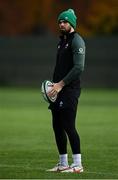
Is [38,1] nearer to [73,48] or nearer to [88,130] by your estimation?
[88,130]

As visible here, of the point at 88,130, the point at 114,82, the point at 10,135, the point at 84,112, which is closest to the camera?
the point at 10,135

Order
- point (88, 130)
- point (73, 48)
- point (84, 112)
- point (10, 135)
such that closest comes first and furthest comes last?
point (73, 48) < point (10, 135) < point (88, 130) < point (84, 112)

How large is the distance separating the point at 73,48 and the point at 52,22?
38.2m

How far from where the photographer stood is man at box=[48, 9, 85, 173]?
482 inches

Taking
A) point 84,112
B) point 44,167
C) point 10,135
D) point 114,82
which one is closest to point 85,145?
point 10,135

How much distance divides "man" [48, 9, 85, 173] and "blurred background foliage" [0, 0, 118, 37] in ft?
116

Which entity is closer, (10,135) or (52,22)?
(10,135)

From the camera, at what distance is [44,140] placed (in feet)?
58.6

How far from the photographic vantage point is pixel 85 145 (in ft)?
55.2

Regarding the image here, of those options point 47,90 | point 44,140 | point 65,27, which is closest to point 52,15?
point 44,140

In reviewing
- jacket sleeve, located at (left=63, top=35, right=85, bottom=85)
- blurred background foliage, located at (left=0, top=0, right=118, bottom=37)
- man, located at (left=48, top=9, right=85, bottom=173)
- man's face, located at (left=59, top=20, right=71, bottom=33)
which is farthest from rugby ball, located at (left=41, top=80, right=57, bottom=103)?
blurred background foliage, located at (left=0, top=0, right=118, bottom=37)

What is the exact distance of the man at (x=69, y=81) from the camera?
12.2 meters

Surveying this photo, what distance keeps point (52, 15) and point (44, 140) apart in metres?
32.2

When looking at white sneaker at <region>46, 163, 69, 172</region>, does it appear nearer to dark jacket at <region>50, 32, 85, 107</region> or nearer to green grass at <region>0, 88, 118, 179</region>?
green grass at <region>0, 88, 118, 179</region>
